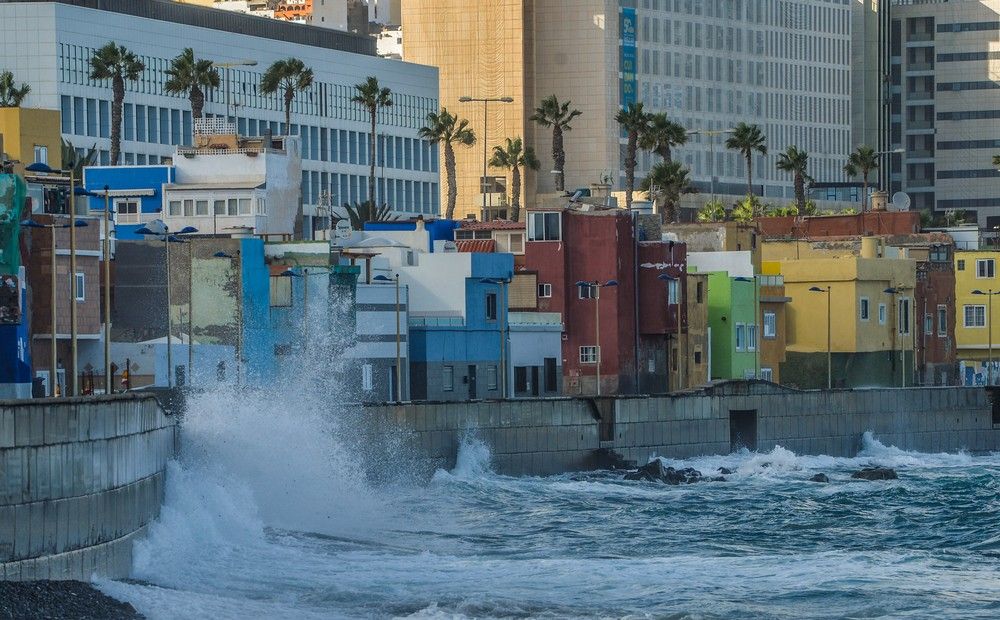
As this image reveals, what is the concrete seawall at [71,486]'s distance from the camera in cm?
3775

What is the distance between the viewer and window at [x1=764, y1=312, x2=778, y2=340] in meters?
111

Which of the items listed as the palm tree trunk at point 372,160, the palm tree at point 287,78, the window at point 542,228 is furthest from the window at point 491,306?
the palm tree trunk at point 372,160

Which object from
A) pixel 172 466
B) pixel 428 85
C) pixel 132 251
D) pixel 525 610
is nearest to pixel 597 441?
pixel 132 251

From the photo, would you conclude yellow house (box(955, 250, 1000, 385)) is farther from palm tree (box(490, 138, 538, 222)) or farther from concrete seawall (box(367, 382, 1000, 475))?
palm tree (box(490, 138, 538, 222))

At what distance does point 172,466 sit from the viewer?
5325 cm

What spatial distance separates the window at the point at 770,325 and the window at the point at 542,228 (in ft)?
51.2

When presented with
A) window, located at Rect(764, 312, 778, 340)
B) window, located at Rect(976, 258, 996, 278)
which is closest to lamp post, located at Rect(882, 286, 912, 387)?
window, located at Rect(764, 312, 778, 340)

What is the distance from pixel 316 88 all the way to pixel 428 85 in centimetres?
1385

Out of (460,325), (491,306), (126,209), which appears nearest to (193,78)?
(126,209)

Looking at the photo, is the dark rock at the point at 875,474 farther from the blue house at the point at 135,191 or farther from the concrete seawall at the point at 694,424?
the blue house at the point at 135,191

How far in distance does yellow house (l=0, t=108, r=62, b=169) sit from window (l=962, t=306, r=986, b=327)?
181ft

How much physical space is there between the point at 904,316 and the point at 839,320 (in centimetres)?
716

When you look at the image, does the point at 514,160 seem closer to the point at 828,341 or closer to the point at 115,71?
the point at 115,71

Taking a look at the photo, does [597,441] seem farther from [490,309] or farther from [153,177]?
[153,177]
